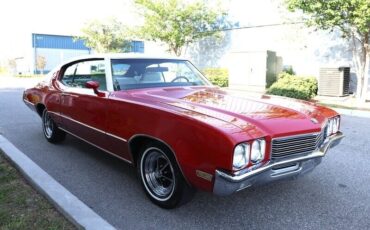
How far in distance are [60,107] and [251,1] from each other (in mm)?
14896

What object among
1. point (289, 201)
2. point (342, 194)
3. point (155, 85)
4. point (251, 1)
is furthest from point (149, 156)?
point (251, 1)

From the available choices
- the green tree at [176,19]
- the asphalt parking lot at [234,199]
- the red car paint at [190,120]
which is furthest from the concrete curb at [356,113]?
the green tree at [176,19]

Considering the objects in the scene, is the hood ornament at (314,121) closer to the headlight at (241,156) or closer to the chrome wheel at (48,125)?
the headlight at (241,156)

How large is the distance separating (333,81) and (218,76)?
230 inches

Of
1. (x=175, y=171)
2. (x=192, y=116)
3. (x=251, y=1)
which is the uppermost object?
(x=251, y=1)

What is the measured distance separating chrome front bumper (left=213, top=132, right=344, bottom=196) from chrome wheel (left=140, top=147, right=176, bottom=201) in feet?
2.38

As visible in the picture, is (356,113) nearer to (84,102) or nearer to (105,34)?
(84,102)

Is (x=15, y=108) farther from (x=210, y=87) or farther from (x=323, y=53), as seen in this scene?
(x=323, y=53)

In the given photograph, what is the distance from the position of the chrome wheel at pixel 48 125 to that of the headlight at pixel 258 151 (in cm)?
411

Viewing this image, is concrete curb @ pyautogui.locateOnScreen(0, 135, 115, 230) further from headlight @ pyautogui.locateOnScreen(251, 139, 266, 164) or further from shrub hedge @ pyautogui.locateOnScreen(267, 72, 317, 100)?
shrub hedge @ pyautogui.locateOnScreen(267, 72, 317, 100)

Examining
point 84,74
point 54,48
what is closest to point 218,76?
point 84,74

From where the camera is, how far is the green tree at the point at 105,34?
2967 cm

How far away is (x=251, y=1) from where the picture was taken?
18.2 metres

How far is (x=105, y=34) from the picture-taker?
1180 inches
